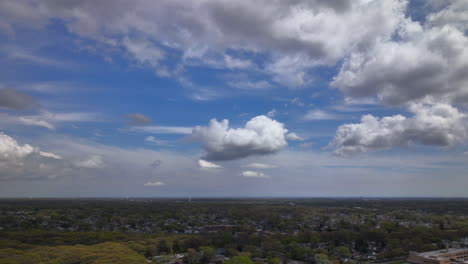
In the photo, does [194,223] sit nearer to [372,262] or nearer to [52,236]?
[52,236]

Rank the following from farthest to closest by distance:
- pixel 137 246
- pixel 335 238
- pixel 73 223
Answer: pixel 73 223 < pixel 335 238 < pixel 137 246

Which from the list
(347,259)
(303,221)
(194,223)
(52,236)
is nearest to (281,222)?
(303,221)

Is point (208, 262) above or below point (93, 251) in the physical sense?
below

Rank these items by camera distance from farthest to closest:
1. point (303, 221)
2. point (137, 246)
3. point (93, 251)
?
point (303, 221) < point (137, 246) < point (93, 251)

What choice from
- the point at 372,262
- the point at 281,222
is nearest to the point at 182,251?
the point at 372,262

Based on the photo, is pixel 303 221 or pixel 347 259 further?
pixel 303 221

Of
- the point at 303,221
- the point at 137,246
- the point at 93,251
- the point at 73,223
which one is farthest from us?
the point at 303,221

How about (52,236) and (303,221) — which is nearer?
(52,236)

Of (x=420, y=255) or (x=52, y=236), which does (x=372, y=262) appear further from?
(x=52, y=236)

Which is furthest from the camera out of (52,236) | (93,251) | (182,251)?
(52,236)
